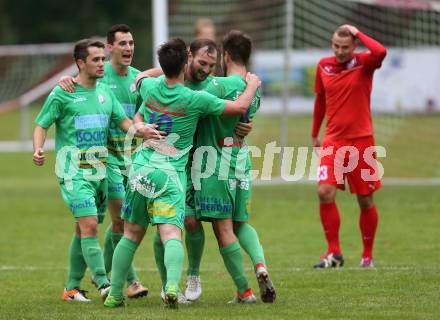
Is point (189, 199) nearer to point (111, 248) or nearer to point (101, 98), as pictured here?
point (101, 98)

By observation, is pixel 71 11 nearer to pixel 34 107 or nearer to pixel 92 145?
pixel 34 107

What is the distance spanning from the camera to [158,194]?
784cm

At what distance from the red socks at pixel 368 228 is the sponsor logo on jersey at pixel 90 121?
331cm

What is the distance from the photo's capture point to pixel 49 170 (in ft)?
81.1

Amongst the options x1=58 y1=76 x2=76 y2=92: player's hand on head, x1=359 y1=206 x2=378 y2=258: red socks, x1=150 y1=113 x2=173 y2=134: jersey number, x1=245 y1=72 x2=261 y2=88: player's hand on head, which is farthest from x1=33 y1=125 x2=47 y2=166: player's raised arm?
x1=359 y1=206 x2=378 y2=258: red socks

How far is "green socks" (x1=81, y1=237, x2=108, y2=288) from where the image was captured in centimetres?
867

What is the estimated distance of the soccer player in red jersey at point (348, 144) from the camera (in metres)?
10.7

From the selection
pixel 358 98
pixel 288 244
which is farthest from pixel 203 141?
pixel 288 244

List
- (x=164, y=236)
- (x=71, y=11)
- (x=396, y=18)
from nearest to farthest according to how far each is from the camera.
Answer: (x=164, y=236) → (x=396, y=18) → (x=71, y=11)

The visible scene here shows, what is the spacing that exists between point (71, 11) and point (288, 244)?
43.1m

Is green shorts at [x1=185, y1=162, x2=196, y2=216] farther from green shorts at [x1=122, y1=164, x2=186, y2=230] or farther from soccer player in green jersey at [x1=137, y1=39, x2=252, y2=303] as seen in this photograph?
green shorts at [x1=122, y1=164, x2=186, y2=230]

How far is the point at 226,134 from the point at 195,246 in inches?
39.9

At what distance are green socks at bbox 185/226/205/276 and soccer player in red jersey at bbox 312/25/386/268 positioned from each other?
7.74 ft

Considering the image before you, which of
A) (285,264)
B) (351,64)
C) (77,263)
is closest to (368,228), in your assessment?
(285,264)
